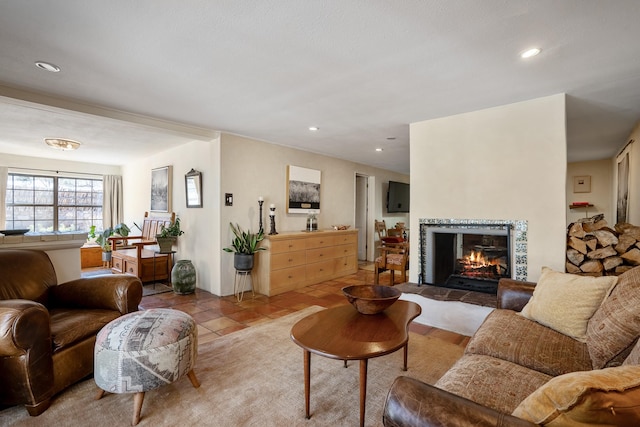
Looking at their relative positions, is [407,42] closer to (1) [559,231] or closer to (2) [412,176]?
(2) [412,176]

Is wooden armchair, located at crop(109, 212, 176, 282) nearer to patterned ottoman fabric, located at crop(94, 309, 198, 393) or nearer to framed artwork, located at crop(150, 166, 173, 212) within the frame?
framed artwork, located at crop(150, 166, 173, 212)

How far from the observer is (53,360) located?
181 cm

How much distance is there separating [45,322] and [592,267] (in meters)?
4.12

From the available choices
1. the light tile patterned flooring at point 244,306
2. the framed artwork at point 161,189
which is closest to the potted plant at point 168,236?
the framed artwork at point 161,189

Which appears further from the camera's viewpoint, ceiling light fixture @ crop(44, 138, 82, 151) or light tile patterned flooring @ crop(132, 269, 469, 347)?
ceiling light fixture @ crop(44, 138, 82, 151)

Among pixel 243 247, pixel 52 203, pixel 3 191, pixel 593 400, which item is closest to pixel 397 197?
pixel 243 247

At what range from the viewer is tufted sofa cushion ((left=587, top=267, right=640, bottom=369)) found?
1288mm

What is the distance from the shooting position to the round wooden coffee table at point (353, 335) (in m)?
1.55

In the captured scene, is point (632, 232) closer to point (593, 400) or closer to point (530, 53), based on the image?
point (530, 53)

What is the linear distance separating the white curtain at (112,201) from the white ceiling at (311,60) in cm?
338

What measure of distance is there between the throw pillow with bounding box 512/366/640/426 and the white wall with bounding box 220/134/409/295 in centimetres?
387

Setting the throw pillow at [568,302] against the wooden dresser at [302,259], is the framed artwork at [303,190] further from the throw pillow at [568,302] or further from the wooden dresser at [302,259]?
the throw pillow at [568,302]

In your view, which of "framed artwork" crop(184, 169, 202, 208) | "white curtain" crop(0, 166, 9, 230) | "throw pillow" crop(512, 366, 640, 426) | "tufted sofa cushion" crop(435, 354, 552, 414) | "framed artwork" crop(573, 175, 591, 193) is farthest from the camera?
"framed artwork" crop(573, 175, 591, 193)

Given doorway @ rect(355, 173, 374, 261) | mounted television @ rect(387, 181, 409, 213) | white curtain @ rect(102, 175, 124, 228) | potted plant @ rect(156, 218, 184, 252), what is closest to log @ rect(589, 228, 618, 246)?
doorway @ rect(355, 173, 374, 261)
